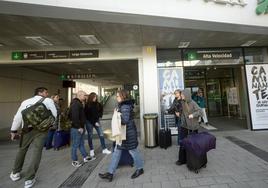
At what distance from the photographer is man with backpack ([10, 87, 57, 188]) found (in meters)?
3.20

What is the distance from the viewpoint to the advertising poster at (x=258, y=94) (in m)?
7.18

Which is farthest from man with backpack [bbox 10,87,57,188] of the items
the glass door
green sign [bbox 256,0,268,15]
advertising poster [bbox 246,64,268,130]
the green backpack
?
the glass door

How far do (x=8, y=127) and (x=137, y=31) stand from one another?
9259 millimetres

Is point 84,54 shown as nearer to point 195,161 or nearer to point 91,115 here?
point 91,115

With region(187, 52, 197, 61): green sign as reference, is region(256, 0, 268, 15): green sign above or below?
above

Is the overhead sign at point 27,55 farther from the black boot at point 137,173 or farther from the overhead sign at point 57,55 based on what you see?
the black boot at point 137,173

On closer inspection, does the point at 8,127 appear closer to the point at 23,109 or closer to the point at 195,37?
the point at 23,109

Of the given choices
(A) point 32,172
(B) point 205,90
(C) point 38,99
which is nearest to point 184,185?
(A) point 32,172

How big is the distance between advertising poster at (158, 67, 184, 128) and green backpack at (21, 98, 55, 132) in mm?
4450

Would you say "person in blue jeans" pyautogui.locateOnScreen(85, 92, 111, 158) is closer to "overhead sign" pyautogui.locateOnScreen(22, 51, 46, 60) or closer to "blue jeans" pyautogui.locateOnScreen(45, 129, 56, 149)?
"blue jeans" pyautogui.locateOnScreen(45, 129, 56, 149)

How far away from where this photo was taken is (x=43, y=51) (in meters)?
6.86

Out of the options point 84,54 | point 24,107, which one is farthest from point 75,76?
point 24,107

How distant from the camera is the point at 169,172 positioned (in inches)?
141

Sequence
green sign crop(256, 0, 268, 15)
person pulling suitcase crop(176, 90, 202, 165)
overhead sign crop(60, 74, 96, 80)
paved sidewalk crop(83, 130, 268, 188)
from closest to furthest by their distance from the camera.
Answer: paved sidewalk crop(83, 130, 268, 188)
person pulling suitcase crop(176, 90, 202, 165)
green sign crop(256, 0, 268, 15)
overhead sign crop(60, 74, 96, 80)
